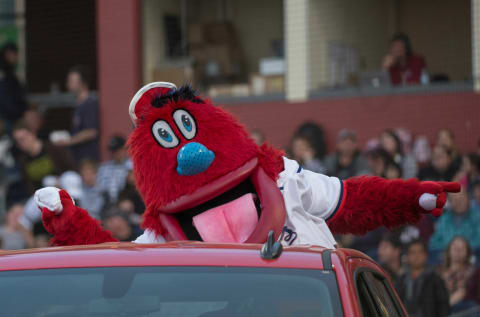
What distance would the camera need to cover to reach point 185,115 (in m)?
4.64

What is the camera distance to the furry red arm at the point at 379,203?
4.67m

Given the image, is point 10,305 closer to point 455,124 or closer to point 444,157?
point 444,157

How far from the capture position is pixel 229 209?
174 inches

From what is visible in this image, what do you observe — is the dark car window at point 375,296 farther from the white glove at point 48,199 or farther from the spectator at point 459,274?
the spectator at point 459,274

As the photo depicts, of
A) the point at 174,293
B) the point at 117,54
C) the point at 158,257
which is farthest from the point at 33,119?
the point at 174,293

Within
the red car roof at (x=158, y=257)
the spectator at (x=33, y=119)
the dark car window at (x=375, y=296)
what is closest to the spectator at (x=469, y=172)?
the dark car window at (x=375, y=296)

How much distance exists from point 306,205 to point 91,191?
6354 mm

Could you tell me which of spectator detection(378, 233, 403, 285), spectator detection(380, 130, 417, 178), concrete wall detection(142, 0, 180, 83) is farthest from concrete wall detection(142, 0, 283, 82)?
spectator detection(378, 233, 403, 285)

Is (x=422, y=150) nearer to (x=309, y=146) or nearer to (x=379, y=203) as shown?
(x=309, y=146)

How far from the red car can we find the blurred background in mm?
5741

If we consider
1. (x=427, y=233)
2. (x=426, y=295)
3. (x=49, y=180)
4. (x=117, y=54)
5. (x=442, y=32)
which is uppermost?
(x=442, y=32)

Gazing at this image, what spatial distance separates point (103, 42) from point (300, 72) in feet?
9.79

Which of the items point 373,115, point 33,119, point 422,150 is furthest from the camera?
point 33,119

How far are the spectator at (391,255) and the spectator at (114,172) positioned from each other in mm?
3042
